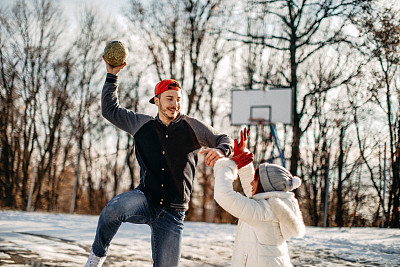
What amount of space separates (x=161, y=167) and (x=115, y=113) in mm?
634

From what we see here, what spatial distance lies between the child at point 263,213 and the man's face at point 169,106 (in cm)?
79

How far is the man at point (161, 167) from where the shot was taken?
2875 millimetres

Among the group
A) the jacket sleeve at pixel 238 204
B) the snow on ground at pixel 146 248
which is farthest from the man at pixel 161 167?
the snow on ground at pixel 146 248

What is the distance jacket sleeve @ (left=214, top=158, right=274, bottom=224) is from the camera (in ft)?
7.93

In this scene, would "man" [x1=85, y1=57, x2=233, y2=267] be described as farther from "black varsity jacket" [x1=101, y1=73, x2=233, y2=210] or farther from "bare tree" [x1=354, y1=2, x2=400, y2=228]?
"bare tree" [x1=354, y1=2, x2=400, y2=228]

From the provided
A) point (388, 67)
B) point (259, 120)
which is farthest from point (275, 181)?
point (388, 67)

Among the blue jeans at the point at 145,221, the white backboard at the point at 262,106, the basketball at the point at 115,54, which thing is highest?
the white backboard at the point at 262,106

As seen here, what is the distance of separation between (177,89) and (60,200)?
24.0 metres

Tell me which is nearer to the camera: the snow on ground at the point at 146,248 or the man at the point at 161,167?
the man at the point at 161,167

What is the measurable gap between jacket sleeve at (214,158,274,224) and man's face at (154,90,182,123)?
88 cm

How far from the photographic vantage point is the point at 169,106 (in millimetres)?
3283

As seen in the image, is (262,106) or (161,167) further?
(262,106)

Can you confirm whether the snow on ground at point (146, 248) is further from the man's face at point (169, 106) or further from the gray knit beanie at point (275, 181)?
the gray knit beanie at point (275, 181)

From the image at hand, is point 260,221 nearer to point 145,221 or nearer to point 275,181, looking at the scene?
point 275,181
